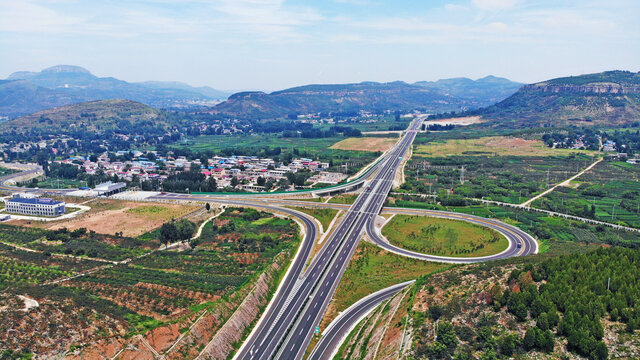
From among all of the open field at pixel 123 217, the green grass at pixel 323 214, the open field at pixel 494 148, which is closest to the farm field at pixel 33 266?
the open field at pixel 123 217

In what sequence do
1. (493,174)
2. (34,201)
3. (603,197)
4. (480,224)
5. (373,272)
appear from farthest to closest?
1. (493,174)
2. (603,197)
3. (34,201)
4. (480,224)
5. (373,272)

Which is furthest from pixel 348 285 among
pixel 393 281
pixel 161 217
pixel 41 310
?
pixel 161 217

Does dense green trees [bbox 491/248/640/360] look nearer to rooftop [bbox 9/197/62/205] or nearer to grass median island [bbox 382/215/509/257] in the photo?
grass median island [bbox 382/215/509/257]

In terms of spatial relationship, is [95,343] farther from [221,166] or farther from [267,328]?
[221,166]

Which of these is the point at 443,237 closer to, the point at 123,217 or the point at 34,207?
the point at 123,217

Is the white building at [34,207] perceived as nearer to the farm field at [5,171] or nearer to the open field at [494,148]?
the farm field at [5,171]

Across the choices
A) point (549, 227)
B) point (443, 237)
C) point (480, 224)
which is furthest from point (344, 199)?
point (549, 227)
